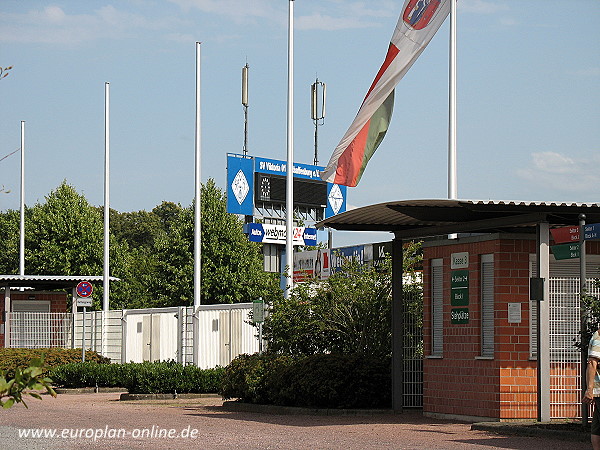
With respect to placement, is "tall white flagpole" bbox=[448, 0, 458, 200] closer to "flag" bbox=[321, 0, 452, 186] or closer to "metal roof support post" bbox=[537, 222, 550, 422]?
"flag" bbox=[321, 0, 452, 186]

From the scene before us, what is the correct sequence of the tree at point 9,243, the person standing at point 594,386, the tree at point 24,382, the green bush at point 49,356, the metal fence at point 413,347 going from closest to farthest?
the tree at point 24,382, the person standing at point 594,386, the metal fence at point 413,347, the green bush at point 49,356, the tree at point 9,243

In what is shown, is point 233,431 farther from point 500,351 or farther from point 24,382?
point 24,382

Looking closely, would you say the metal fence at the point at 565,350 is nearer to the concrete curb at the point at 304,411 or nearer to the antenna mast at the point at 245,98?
the concrete curb at the point at 304,411

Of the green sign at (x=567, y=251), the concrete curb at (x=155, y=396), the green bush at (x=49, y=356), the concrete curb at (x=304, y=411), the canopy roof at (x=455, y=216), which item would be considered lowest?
the concrete curb at (x=155, y=396)

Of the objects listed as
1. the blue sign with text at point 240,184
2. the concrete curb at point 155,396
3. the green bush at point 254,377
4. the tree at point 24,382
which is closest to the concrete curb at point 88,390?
the concrete curb at point 155,396

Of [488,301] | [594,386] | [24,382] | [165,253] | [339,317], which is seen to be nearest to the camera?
[24,382]

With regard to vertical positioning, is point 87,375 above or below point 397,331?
below

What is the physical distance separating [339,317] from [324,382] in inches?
114

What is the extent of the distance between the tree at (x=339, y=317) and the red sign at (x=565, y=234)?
5651 millimetres

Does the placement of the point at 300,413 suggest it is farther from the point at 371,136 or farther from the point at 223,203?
the point at 223,203

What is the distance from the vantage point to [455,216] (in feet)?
56.0

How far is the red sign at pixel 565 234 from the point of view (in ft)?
49.2

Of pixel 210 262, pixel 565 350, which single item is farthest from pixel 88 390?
pixel 210 262

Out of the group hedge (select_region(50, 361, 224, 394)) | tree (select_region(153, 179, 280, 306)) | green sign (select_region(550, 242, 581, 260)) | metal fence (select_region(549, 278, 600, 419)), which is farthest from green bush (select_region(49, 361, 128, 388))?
tree (select_region(153, 179, 280, 306))
